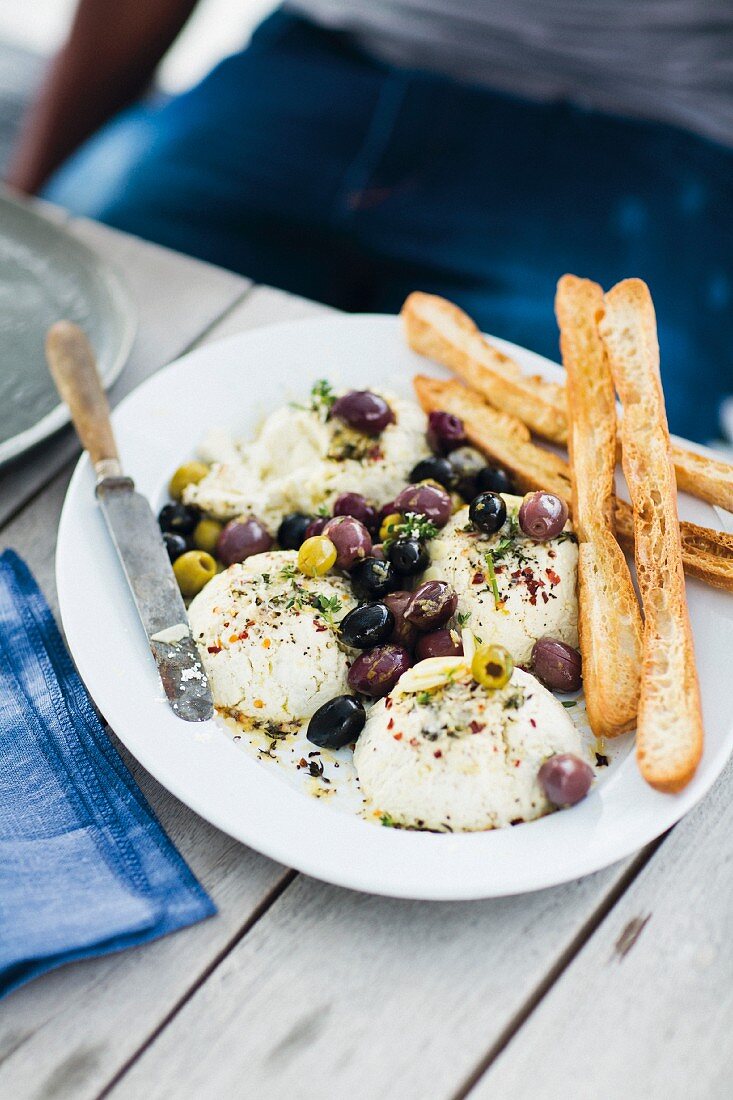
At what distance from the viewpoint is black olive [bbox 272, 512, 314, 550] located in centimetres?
163

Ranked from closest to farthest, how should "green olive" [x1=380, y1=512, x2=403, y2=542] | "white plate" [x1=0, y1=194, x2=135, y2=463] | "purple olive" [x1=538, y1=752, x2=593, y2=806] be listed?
"purple olive" [x1=538, y1=752, x2=593, y2=806] → "green olive" [x1=380, y1=512, x2=403, y2=542] → "white plate" [x1=0, y1=194, x2=135, y2=463]

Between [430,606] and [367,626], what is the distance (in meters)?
0.10

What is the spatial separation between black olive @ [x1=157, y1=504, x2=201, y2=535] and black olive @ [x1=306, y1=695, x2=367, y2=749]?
506 mm

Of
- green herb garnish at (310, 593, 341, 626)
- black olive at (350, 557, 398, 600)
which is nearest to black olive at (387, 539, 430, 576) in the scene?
black olive at (350, 557, 398, 600)

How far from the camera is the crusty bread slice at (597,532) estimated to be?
4.40 feet

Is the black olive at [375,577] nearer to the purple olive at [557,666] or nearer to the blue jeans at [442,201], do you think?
the purple olive at [557,666]

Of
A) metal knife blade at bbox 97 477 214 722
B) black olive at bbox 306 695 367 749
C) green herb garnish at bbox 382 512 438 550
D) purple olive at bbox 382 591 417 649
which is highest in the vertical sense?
green herb garnish at bbox 382 512 438 550

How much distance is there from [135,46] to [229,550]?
7.96ft

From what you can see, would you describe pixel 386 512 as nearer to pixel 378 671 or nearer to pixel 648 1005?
pixel 378 671

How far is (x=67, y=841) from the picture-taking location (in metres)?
1.27

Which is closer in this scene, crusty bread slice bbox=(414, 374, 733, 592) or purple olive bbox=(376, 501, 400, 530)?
crusty bread slice bbox=(414, 374, 733, 592)

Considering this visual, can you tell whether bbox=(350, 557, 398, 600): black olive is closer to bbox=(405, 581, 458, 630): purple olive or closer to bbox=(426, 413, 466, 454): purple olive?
bbox=(405, 581, 458, 630): purple olive

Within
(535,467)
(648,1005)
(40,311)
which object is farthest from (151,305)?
(648,1005)

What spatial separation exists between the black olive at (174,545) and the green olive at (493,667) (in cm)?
62
